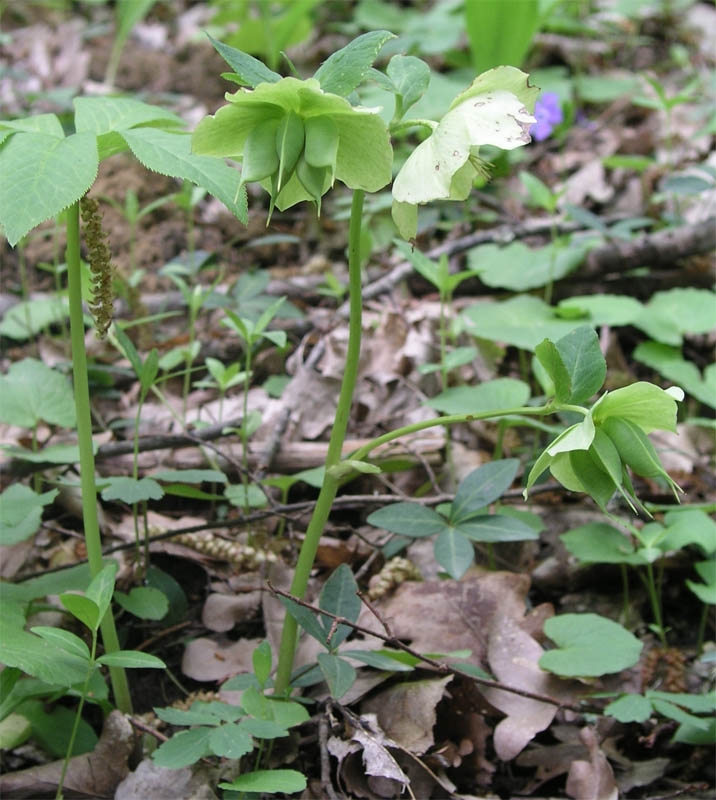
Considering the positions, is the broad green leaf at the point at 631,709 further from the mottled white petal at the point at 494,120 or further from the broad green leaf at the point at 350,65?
the broad green leaf at the point at 350,65

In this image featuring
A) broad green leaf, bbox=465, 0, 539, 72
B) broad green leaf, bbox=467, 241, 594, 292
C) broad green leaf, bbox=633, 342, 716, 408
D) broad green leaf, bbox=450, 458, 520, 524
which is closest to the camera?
broad green leaf, bbox=450, 458, 520, 524

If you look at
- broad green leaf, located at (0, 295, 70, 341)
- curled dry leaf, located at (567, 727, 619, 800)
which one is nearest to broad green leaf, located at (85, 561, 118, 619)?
curled dry leaf, located at (567, 727, 619, 800)

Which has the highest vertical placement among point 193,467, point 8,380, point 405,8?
point 405,8

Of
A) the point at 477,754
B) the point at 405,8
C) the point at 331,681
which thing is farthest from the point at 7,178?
the point at 405,8

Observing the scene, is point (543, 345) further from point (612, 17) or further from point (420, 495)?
point (612, 17)

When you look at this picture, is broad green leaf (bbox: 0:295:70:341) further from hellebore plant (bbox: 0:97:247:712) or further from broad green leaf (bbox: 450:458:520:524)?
broad green leaf (bbox: 450:458:520:524)

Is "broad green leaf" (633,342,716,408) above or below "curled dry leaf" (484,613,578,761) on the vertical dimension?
above

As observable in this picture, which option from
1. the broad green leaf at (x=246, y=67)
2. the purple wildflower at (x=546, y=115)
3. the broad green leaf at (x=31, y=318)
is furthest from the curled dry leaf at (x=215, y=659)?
the purple wildflower at (x=546, y=115)
